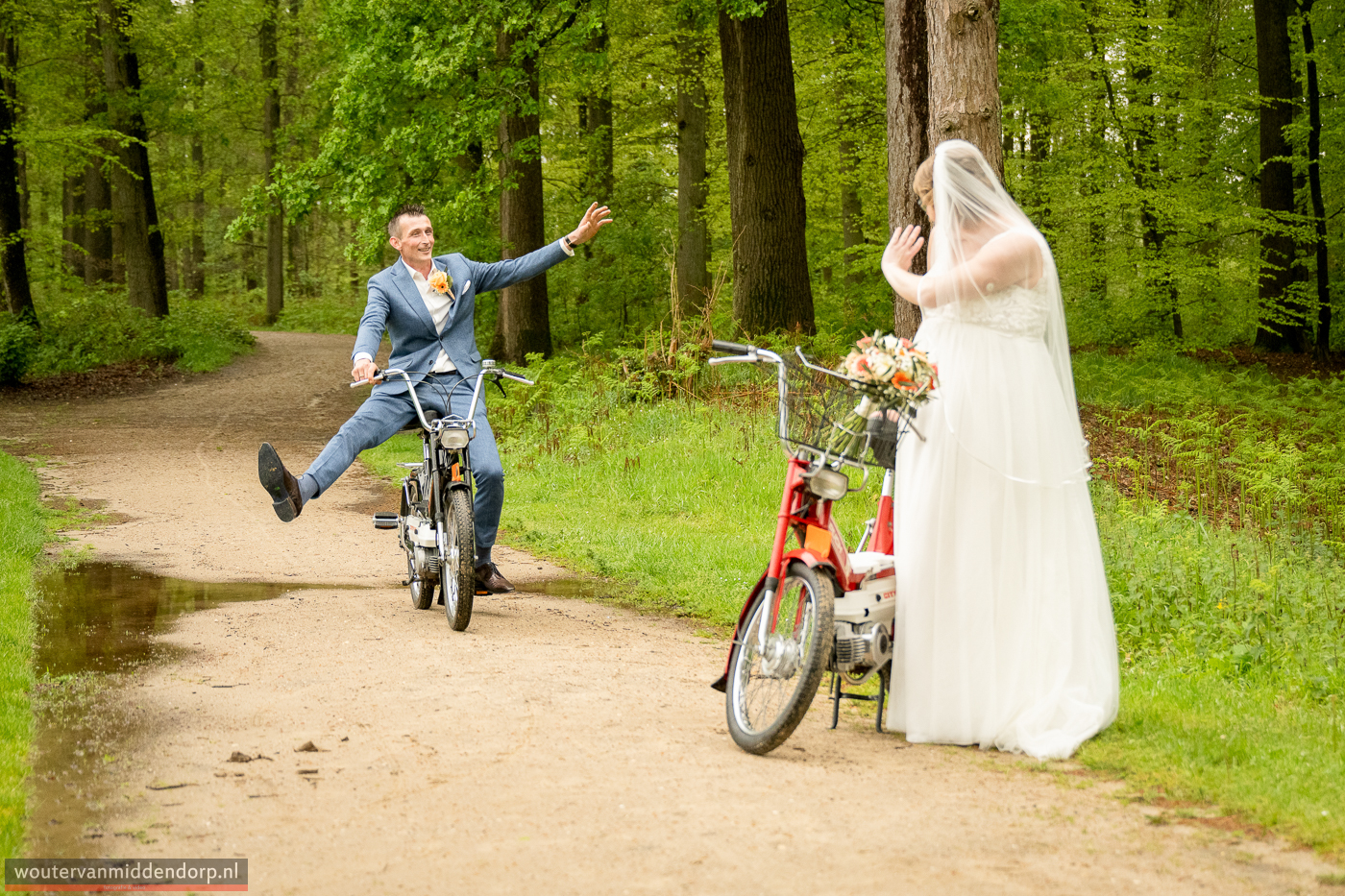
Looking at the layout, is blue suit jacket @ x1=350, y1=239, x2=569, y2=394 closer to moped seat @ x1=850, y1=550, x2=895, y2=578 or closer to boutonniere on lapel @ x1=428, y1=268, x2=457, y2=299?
boutonniere on lapel @ x1=428, y1=268, x2=457, y2=299

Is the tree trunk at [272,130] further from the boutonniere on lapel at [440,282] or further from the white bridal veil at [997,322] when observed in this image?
the white bridal veil at [997,322]

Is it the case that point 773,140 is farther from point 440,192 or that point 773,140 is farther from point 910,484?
point 910,484

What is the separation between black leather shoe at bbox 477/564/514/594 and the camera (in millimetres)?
7027

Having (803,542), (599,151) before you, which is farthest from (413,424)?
(599,151)

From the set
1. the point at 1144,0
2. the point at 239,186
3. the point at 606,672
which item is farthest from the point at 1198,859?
the point at 239,186

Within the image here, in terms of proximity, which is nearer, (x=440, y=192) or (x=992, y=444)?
(x=992, y=444)

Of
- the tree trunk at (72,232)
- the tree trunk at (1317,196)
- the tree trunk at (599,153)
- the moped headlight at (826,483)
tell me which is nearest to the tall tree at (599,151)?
the tree trunk at (599,153)

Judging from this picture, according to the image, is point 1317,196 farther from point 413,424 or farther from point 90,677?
point 90,677

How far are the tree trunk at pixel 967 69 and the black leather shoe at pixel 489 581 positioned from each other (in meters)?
4.00

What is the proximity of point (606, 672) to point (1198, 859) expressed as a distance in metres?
2.86

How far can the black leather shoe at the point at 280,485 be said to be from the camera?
20.5 feet

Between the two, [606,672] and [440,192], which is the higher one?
[440,192]

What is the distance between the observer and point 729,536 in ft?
28.9

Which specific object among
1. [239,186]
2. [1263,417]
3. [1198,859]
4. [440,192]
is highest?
[239,186]
